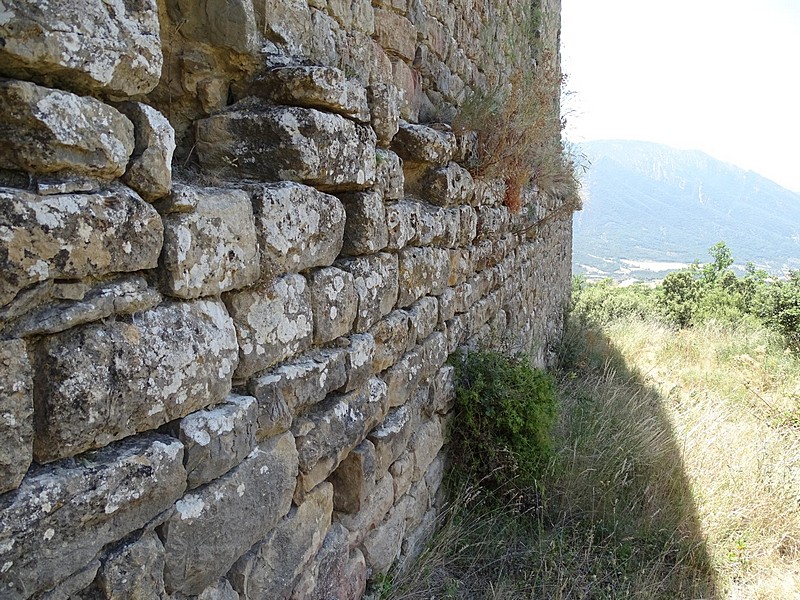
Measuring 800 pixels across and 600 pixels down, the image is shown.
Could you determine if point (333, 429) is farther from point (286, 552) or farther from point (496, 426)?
point (496, 426)

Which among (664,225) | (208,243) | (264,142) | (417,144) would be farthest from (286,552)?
Result: (664,225)

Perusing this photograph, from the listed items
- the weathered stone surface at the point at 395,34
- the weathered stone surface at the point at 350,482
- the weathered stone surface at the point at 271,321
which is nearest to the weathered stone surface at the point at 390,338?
the weathered stone surface at the point at 350,482

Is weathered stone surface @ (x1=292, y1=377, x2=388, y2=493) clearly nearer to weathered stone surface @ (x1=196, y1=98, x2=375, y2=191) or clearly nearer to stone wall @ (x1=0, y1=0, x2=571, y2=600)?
stone wall @ (x1=0, y1=0, x2=571, y2=600)

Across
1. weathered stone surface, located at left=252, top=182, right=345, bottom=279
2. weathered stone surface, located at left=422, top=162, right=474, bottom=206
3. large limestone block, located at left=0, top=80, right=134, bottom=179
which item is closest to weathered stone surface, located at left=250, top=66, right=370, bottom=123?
weathered stone surface, located at left=252, top=182, right=345, bottom=279

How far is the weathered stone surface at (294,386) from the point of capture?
1748 millimetres

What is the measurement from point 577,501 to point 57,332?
3243 mm

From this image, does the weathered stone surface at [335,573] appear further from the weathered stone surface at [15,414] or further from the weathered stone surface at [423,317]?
the weathered stone surface at [15,414]

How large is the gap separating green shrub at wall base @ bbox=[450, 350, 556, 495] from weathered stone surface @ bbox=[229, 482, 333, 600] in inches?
54.6

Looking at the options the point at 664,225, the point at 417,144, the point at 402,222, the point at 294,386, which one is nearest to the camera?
the point at 294,386

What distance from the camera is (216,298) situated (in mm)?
1594

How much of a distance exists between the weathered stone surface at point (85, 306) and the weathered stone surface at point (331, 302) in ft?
2.22

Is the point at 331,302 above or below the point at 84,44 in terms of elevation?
below

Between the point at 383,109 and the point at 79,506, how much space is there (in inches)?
71.7

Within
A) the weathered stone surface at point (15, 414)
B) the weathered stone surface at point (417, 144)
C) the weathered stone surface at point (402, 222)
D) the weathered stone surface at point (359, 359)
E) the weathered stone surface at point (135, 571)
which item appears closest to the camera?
the weathered stone surface at point (15, 414)
